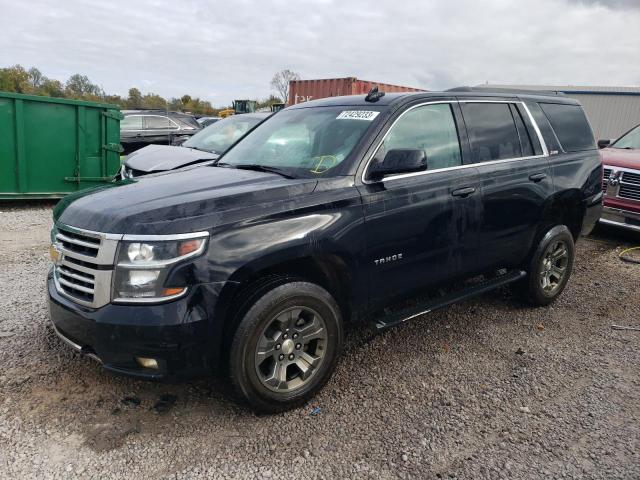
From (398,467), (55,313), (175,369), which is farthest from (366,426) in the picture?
(55,313)

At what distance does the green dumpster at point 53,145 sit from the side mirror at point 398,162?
24.9 ft

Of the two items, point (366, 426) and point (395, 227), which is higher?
point (395, 227)

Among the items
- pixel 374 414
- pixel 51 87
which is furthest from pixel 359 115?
pixel 51 87

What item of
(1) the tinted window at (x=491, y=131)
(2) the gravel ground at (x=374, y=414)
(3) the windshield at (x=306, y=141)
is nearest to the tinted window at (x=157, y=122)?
(2) the gravel ground at (x=374, y=414)

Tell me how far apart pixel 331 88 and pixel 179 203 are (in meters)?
16.7

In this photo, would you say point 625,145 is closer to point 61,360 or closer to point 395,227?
point 395,227

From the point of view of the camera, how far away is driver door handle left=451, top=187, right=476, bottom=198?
150 inches

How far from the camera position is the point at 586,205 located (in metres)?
5.07

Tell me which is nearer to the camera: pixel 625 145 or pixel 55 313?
pixel 55 313

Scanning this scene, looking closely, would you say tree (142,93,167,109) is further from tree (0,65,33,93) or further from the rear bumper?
the rear bumper

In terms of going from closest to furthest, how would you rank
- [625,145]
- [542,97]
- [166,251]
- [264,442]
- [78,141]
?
[166,251], [264,442], [542,97], [625,145], [78,141]

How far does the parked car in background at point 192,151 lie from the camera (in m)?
6.93

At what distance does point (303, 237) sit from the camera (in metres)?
3.00

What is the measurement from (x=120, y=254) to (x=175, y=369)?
2.22 ft
